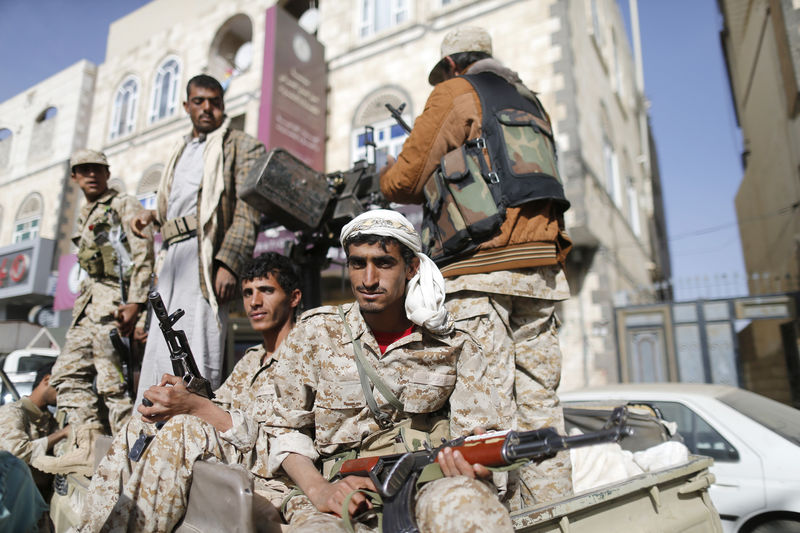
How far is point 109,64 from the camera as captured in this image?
635 inches

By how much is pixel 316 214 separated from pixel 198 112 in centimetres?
93

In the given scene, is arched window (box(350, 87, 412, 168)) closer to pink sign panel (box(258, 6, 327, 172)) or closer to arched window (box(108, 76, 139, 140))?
pink sign panel (box(258, 6, 327, 172))

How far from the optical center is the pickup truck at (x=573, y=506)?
1424 millimetres

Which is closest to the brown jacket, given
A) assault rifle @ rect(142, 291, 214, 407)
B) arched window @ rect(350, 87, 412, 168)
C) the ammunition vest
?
assault rifle @ rect(142, 291, 214, 407)

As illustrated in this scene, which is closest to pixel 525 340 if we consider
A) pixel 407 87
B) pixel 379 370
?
pixel 379 370

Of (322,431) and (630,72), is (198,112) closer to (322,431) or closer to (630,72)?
(322,431)

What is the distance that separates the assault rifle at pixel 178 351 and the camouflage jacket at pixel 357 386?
1.99ft

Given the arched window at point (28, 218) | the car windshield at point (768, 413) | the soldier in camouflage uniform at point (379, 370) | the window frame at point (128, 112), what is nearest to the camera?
the soldier in camouflage uniform at point (379, 370)

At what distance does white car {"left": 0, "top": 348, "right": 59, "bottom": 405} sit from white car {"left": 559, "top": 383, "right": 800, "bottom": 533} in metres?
4.69

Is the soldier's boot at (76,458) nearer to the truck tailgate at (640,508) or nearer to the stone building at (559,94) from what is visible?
the truck tailgate at (640,508)

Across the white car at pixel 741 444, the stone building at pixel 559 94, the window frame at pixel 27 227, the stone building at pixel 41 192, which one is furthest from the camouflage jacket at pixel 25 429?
the window frame at pixel 27 227

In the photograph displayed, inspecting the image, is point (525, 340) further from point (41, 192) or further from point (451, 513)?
point (41, 192)

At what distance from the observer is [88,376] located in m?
3.58

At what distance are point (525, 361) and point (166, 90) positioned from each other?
1532 cm
